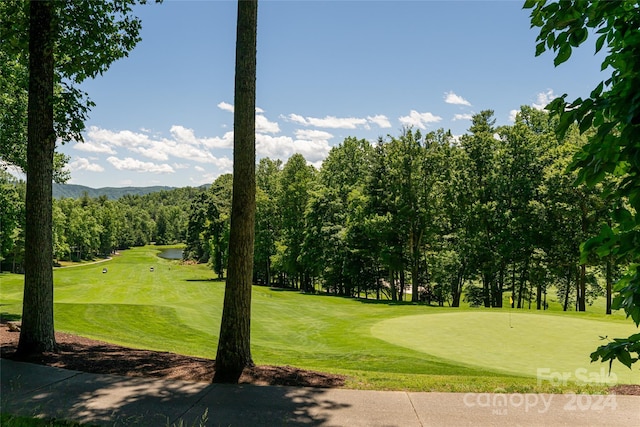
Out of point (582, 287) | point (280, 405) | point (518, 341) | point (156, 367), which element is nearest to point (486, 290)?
point (582, 287)

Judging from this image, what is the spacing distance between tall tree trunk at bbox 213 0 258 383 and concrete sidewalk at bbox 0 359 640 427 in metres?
0.98

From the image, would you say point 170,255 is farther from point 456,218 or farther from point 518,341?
point 518,341

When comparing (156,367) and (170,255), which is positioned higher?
(156,367)

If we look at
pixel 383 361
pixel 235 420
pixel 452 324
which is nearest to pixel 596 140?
pixel 235 420

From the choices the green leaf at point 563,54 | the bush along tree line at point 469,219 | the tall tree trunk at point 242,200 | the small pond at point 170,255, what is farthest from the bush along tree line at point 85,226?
the bush along tree line at point 469,219

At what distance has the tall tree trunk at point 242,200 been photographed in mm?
7273

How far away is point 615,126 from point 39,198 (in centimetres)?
946

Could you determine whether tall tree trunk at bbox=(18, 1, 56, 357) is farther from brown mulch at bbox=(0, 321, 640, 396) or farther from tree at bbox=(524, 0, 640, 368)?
tree at bbox=(524, 0, 640, 368)

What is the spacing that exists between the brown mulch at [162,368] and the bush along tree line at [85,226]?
354 inches

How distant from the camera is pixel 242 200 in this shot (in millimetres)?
7320

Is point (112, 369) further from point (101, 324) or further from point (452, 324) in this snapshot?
point (452, 324)

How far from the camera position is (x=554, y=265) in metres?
32.6

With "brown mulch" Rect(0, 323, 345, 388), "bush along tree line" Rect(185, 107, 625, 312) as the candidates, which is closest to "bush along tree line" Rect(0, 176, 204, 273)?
"brown mulch" Rect(0, 323, 345, 388)

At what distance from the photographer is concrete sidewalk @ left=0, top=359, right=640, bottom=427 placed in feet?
17.1
